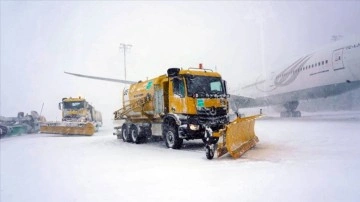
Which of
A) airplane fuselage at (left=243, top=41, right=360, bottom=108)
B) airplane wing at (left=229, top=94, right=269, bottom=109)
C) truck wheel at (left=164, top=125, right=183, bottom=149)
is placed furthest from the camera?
airplane wing at (left=229, top=94, right=269, bottom=109)

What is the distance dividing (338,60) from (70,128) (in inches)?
687

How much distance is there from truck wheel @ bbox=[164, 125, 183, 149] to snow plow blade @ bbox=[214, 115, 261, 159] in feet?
7.78

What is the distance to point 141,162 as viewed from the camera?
8.62 metres

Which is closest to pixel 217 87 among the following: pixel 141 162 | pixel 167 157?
pixel 167 157

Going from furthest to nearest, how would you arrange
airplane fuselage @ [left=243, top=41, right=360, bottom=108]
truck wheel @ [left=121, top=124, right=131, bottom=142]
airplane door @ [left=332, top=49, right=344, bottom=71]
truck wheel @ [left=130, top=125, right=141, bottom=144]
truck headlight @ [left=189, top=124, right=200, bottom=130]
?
airplane door @ [left=332, top=49, right=344, bottom=71], airplane fuselage @ [left=243, top=41, right=360, bottom=108], truck wheel @ [left=121, top=124, right=131, bottom=142], truck wheel @ [left=130, top=125, right=141, bottom=144], truck headlight @ [left=189, top=124, right=200, bottom=130]

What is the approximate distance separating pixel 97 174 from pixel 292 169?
4.42 m

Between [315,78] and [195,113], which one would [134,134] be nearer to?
[195,113]

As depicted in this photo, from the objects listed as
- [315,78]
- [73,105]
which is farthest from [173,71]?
[73,105]

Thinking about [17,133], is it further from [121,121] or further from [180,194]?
[180,194]

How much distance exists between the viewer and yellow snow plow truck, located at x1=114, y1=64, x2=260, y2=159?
28.9 feet

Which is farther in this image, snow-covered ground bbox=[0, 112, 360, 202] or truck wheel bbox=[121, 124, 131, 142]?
truck wheel bbox=[121, 124, 131, 142]

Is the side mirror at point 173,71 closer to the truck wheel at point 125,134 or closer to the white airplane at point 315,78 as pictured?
the truck wheel at point 125,134

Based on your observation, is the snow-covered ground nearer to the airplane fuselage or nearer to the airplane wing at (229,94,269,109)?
the airplane fuselage

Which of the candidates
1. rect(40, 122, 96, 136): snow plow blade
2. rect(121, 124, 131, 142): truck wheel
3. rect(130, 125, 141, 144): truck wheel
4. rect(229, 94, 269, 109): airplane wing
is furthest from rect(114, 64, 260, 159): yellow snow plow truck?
rect(229, 94, 269, 109): airplane wing
